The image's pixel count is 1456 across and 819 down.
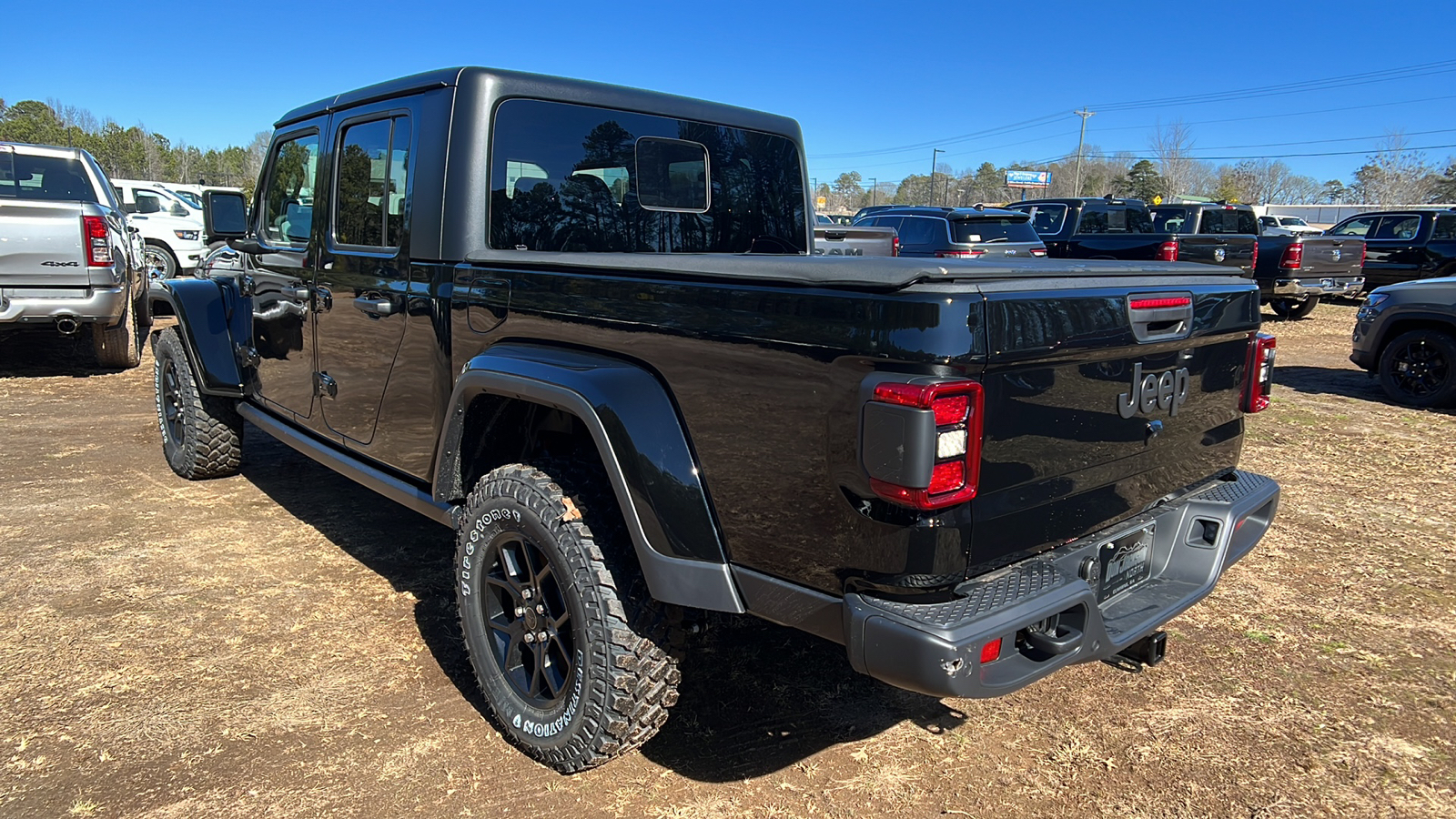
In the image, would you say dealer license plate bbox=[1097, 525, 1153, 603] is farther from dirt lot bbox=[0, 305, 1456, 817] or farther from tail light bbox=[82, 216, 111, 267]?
tail light bbox=[82, 216, 111, 267]

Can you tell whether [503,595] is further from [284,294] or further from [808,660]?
[284,294]

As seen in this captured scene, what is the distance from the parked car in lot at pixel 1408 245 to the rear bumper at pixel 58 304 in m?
17.4

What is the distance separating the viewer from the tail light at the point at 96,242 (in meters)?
7.66

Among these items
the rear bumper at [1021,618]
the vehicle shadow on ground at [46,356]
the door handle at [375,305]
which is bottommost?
the vehicle shadow on ground at [46,356]

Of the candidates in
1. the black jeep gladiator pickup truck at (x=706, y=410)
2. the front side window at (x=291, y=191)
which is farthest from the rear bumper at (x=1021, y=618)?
the front side window at (x=291, y=191)

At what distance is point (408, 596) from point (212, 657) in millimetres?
765

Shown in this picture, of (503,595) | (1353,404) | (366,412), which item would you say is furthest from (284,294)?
(1353,404)

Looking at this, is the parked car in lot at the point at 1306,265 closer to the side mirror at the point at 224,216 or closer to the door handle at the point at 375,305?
the side mirror at the point at 224,216

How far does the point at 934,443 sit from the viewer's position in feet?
6.12

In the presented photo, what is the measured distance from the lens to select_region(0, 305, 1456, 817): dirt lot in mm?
2586

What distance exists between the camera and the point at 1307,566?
4.30 metres

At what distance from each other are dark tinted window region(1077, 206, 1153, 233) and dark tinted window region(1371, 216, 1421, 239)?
447 centimetres

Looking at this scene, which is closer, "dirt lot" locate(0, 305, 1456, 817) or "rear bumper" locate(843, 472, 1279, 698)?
"rear bumper" locate(843, 472, 1279, 698)

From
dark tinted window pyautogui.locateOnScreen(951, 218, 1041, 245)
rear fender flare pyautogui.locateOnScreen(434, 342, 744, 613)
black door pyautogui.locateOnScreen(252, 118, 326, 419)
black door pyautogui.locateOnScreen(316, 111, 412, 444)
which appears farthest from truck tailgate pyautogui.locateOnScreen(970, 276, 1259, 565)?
dark tinted window pyautogui.locateOnScreen(951, 218, 1041, 245)
